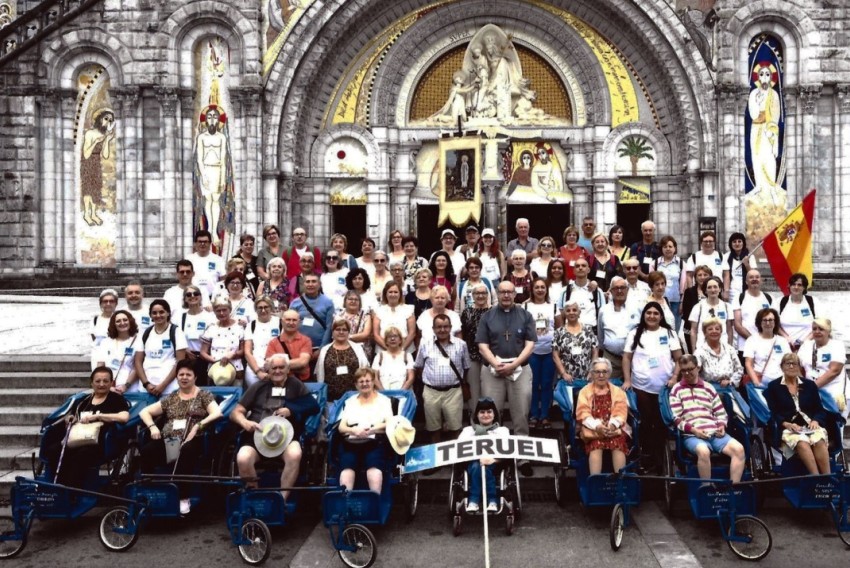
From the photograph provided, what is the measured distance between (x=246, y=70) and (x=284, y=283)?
12.3 meters

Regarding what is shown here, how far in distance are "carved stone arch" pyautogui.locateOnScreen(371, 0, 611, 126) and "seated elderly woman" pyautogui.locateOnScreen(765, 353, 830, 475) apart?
15.5 m

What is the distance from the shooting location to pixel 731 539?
300 inches

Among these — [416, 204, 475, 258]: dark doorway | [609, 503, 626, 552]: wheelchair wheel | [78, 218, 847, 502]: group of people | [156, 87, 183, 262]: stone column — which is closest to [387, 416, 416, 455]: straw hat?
[78, 218, 847, 502]: group of people

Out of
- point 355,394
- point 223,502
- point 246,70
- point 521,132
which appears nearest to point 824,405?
point 355,394

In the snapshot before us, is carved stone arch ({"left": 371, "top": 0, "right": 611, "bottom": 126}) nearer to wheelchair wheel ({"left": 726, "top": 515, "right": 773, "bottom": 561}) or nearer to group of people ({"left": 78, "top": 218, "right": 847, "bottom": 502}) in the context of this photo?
group of people ({"left": 78, "top": 218, "right": 847, "bottom": 502})

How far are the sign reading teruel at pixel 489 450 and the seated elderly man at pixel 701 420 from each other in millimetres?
1448

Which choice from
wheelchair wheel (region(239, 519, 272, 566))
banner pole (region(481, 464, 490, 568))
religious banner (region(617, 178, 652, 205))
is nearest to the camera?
banner pole (region(481, 464, 490, 568))

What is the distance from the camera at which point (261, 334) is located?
9.82 m

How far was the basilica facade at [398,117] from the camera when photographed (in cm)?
2189

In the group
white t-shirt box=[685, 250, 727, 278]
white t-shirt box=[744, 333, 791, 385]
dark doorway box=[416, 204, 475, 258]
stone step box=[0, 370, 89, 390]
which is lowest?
stone step box=[0, 370, 89, 390]

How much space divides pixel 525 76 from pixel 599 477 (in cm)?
1743

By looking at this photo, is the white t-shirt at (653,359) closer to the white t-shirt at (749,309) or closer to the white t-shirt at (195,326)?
the white t-shirt at (749,309)

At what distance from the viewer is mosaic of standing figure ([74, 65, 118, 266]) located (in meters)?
22.6

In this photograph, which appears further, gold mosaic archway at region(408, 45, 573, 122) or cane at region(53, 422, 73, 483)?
gold mosaic archway at region(408, 45, 573, 122)
